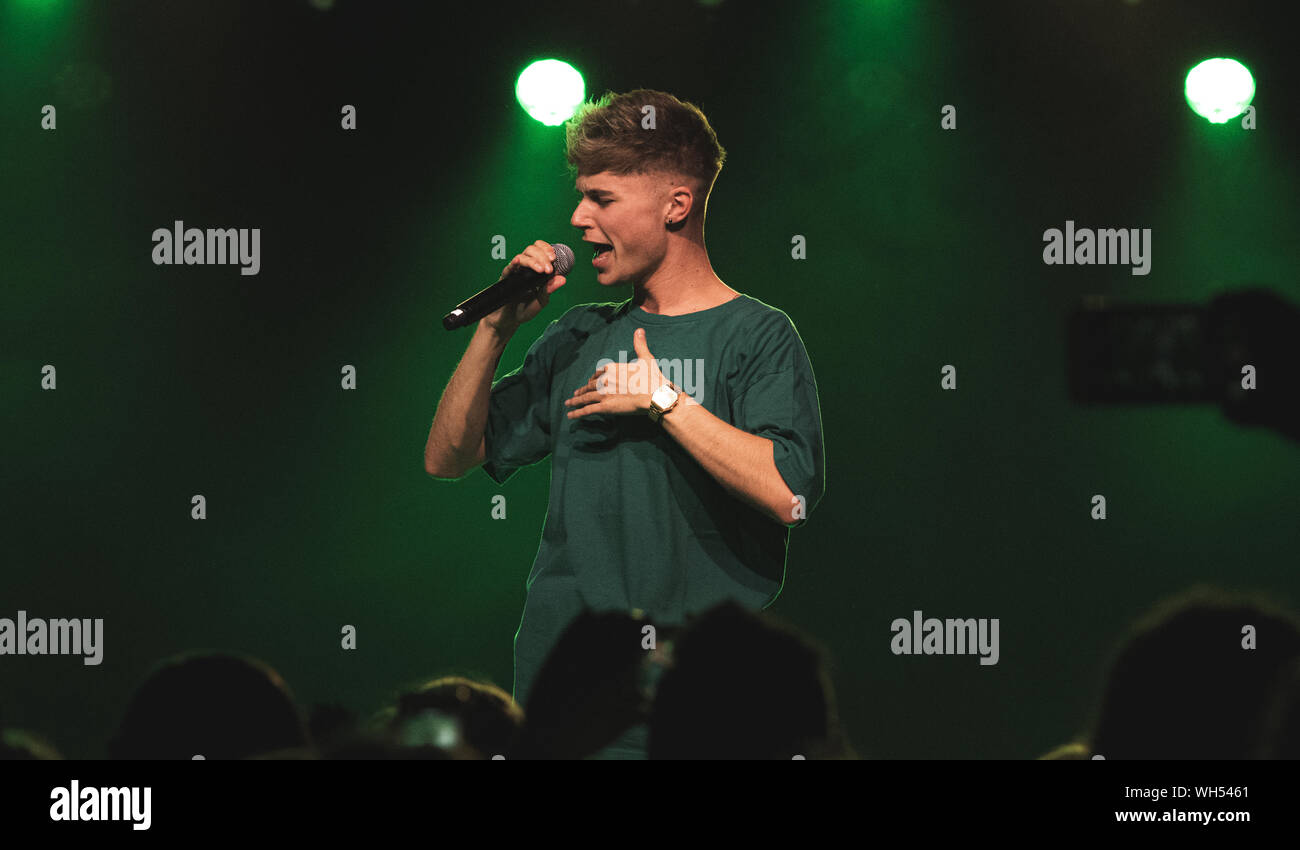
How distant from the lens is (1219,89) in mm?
3775

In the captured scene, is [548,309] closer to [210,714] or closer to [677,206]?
[677,206]

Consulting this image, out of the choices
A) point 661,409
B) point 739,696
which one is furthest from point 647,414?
point 739,696

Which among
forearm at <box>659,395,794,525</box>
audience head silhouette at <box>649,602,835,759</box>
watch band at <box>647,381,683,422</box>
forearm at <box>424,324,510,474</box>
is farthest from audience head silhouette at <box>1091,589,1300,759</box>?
forearm at <box>424,324,510,474</box>

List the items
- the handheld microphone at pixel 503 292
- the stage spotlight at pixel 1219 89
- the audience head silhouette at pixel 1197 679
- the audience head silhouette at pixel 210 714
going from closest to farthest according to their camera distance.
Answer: the audience head silhouette at pixel 1197 679
the audience head silhouette at pixel 210 714
the handheld microphone at pixel 503 292
the stage spotlight at pixel 1219 89

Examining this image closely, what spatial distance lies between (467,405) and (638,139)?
0.59m

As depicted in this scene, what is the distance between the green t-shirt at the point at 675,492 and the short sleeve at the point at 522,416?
133 mm

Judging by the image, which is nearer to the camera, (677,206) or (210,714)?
(210,714)

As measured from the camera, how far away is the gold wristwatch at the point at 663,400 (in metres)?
1.97

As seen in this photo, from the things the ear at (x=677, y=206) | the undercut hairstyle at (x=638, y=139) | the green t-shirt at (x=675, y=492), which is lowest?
the green t-shirt at (x=675, y=492)

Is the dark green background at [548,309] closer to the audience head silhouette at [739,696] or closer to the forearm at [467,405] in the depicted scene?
the forearm at [467,405]

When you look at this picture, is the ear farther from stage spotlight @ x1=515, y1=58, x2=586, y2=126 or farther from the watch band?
stage spotlight @ x1=515, y1=58, x2=586, y2=126

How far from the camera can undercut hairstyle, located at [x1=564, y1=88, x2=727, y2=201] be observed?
2.23 metres

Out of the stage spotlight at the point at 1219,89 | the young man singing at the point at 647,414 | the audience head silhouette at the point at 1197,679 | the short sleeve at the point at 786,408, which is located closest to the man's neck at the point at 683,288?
the young man singing at the point at 647,414
